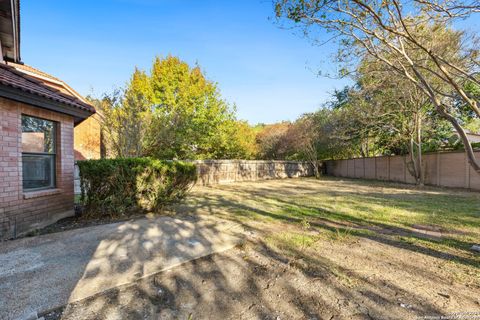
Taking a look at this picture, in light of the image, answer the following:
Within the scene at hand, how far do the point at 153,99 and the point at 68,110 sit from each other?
35.8ft

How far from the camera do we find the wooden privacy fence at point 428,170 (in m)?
11.0

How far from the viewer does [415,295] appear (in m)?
2.37

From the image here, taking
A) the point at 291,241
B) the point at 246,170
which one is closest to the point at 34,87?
the point at 291,241

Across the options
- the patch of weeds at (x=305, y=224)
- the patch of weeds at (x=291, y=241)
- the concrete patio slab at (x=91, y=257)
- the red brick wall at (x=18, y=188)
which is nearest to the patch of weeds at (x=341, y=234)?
the patch of weeds at (x=291, y=241)

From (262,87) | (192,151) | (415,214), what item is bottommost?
(415,214)

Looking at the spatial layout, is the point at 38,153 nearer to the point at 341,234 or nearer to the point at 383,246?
the point at 341,234

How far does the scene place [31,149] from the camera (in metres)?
4.64

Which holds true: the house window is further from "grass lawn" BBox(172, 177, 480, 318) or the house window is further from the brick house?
"grass lawn" BBox(172, 177, 480, 318)

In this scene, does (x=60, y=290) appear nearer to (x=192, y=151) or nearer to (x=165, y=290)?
(x=165, y=290)

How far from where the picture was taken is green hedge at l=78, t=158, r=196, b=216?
5.03 meters

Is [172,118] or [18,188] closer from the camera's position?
[18,188]

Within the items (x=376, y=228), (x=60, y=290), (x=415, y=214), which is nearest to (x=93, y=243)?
(x=60, y=290)

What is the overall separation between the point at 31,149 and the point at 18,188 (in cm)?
86

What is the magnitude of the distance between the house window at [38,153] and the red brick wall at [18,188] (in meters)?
0.12
